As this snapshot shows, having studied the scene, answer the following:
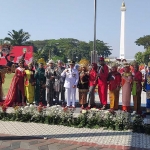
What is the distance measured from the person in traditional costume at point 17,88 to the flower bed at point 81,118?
73.6 inches

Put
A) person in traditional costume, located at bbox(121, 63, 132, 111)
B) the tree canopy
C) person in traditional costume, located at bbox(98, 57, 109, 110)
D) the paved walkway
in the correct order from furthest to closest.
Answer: the tree canopy < person in traditional costume, located at bbox(98, 57, 109, 110) < person in traditional costume, located at bbox(121, 63, 132, 111) < the paved walkway

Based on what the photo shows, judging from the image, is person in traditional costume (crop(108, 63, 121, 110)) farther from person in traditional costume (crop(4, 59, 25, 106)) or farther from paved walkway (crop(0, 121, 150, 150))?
person in traditional costume (crop(4, 59, 25, 106))

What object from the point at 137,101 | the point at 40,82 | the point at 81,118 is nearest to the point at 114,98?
the point at 137,101

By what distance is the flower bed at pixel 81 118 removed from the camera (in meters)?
6.69

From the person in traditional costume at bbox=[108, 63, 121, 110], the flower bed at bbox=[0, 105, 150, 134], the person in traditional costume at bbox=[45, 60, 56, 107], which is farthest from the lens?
the person in traditional costume at bbox=[45, 60, 56, 107]

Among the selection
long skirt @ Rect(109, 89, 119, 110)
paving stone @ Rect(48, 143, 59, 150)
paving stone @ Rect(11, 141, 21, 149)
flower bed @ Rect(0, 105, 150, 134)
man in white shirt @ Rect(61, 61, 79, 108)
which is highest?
man in white shirt @ Rect(61, 61, 79, 108)

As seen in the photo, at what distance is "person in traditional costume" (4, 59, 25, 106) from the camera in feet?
31.8

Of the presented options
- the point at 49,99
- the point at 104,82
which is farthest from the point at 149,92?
the point at 49,99

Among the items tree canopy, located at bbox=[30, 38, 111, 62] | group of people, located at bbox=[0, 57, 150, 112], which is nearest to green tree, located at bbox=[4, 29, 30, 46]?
tree canopy, located at bbox=[30, 38, 111, 62]

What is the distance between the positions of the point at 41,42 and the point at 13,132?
118m

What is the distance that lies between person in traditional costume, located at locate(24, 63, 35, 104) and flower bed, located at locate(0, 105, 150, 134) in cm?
195

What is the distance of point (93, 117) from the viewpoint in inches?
277

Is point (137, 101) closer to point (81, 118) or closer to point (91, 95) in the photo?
point (91, 95)

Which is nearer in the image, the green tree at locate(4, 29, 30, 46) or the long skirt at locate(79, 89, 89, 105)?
the long skirt at locate(79, 89, 89, 105)
